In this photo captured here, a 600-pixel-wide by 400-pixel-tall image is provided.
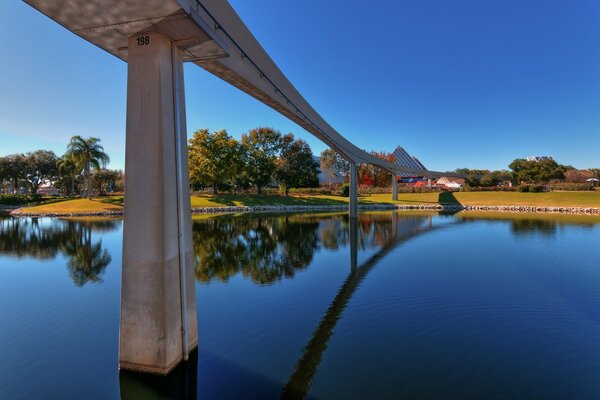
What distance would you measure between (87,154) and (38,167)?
1023 inches

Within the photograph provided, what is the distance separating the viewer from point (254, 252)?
1858cm

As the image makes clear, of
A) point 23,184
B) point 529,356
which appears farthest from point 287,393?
point 23,184

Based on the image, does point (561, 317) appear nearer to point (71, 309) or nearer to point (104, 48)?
point (104, 48)

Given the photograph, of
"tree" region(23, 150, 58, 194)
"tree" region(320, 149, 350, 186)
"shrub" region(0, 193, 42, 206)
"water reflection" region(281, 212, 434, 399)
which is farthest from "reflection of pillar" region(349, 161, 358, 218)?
"tree" region(23, 150, 58, 194)

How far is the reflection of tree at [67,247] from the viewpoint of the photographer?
14808mm

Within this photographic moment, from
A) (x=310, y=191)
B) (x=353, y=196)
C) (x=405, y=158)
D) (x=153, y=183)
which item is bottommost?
(x=353, y=196)

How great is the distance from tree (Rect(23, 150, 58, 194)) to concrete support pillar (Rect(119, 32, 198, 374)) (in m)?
82.6

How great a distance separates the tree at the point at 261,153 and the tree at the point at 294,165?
1.34m

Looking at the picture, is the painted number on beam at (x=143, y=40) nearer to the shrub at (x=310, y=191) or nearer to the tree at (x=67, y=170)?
the tree at (x=67, y=170)

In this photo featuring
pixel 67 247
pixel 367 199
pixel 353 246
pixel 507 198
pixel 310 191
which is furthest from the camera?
pixel 310 191

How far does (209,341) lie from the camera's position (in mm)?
7590

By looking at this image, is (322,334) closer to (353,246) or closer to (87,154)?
(353,246)

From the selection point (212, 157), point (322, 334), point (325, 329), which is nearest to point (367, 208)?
point (212, 157)

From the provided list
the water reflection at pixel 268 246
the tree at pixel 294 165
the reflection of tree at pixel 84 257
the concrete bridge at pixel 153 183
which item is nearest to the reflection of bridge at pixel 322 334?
the water reflection at pixel 268 246
